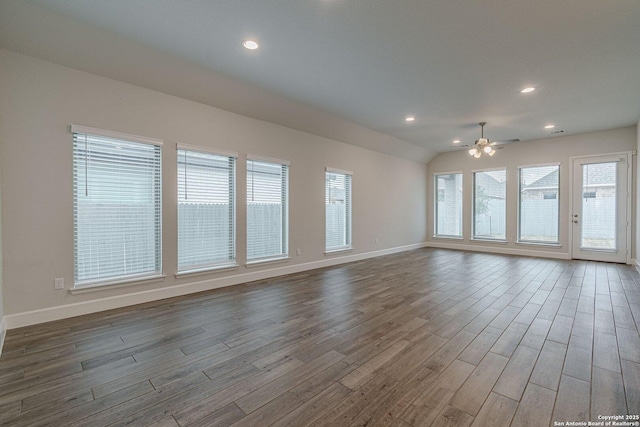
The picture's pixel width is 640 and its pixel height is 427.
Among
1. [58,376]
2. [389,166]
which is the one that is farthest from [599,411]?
[389,166]

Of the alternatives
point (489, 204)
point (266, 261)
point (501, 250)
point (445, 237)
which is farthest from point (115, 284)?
point (489, 204)

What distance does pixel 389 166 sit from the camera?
311 inches

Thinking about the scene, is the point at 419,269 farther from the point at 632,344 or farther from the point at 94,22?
the point at 94,22

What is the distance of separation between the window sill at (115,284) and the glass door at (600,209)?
9.07m

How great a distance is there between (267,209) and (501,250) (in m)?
6.80

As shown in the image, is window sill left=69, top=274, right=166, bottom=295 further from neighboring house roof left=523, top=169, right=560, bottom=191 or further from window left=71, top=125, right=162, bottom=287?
neighboring house roof left=523, top=169, right=560, bottom=191

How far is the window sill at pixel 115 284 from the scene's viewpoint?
128 inches

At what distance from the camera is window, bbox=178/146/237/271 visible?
412 centimetres

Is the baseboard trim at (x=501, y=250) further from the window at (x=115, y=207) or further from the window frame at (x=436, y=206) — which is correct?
the window at (x=115, y=207)

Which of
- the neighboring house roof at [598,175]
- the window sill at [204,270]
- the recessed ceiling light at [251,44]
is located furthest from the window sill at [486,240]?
the recessed ceiling light at [251,44]

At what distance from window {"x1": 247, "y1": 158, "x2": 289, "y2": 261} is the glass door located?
711 centimetres

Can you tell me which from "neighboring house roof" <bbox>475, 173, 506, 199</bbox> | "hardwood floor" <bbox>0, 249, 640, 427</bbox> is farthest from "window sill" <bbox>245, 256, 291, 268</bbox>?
"neighboring house roof" <bbox>475, 173, 506, 199</bbox>

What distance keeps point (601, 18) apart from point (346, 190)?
15.4 feet

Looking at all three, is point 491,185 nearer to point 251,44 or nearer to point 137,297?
point 251,44
